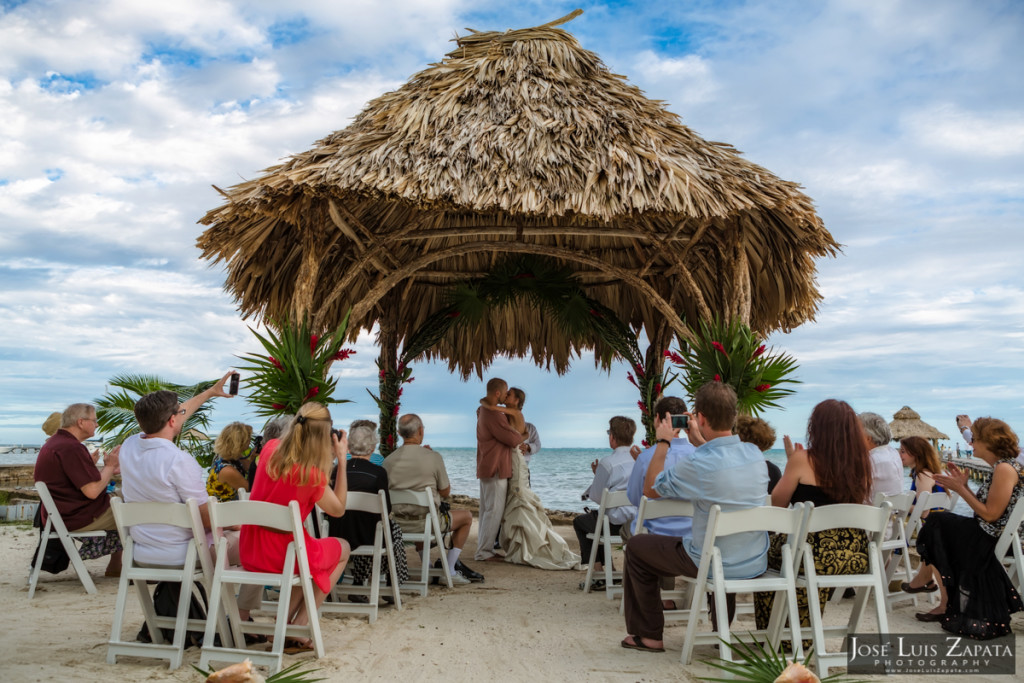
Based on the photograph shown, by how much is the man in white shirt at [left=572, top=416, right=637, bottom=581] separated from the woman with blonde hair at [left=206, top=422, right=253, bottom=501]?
2.22m

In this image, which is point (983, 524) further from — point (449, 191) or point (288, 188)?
point (288, 188)

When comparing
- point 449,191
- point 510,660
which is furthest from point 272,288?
point 510,660

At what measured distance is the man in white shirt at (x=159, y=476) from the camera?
10.6 feet

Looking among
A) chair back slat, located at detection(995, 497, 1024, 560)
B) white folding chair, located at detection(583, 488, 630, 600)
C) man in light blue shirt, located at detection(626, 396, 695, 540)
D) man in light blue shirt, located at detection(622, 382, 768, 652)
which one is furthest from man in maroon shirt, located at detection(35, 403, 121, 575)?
chair back slat, located at detection(995, 497, 1024, 560)

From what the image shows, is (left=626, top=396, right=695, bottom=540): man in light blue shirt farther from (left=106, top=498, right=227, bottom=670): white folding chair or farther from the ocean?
the ocean

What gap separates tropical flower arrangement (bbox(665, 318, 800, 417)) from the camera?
5.87m

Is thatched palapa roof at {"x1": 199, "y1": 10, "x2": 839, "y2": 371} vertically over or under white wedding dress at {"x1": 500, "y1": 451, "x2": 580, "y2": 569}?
over

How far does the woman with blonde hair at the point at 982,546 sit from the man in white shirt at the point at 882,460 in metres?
0.58

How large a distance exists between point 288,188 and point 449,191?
116 cm

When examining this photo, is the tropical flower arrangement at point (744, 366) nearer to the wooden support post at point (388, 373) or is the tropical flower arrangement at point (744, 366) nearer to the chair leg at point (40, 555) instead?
the wooden support post at point (388, 373)

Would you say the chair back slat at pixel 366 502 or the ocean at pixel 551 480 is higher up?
the chair back slat at pixel 366 502

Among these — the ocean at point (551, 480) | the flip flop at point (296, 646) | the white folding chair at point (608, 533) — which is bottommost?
the ocean at point (551, 480)

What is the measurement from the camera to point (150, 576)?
3146mm

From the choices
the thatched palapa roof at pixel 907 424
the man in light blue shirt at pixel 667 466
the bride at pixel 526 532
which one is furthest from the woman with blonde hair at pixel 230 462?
the thatched palapa roof at pixel 907 424
